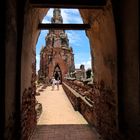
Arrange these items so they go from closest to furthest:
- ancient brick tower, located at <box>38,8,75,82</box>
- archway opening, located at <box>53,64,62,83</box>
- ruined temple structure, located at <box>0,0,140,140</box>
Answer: ruined temple structure, located at <box>0,0,140,140</box> < ancient brick tower, located at <box>38,8,75,82</box> < archway opening, located at <box>53,64,62,83</box>

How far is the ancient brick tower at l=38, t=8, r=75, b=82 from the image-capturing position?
47.5 meters

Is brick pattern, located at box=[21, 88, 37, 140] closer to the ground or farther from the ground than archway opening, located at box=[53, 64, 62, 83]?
closer to the ground

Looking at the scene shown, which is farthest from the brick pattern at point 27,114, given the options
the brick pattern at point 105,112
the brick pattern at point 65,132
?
the brick pattern at point 105,112

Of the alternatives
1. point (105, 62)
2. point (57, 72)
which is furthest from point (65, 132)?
point (57, 72)

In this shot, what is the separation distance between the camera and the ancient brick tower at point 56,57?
47.5 metres

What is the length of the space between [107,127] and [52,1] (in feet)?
9.53

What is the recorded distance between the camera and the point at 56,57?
4791 cm

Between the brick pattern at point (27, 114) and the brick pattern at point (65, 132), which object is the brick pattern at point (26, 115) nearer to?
the brick pattern at point (27, 114)

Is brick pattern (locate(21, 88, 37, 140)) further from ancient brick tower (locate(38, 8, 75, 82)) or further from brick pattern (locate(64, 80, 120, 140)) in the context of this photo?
ancient brick tower (locate(38, 8, 75, 82))

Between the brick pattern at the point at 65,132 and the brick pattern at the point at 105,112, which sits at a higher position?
the brick pattern at the point at 105,112

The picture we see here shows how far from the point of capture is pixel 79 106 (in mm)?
11633

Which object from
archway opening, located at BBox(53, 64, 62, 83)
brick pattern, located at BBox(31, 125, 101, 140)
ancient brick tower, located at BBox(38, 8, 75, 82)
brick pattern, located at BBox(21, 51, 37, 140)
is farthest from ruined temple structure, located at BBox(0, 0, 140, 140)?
archway opening, located at BBox(53, 64, 62, 83)
